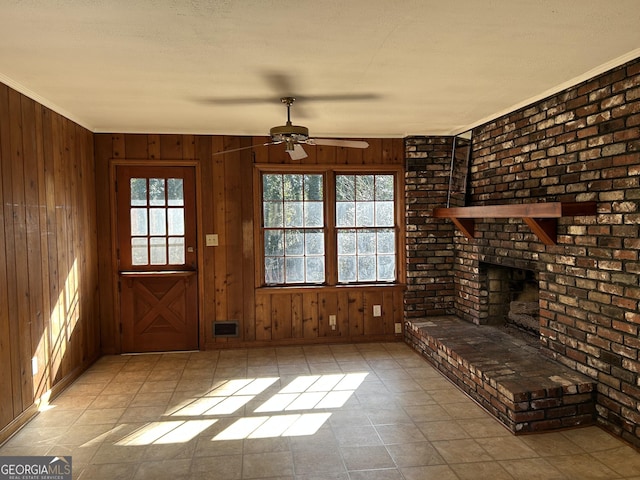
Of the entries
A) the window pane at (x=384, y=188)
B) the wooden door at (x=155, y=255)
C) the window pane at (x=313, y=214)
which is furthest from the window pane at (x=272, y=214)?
the window pane at (x=384, y=188)

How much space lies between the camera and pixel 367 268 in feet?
18.1

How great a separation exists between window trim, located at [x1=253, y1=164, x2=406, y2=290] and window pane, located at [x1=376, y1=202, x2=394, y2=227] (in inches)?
2.7

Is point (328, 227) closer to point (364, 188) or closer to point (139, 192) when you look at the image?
point (364, 188)

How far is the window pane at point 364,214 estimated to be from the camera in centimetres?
546

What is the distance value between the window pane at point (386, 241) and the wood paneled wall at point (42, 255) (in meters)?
3.13

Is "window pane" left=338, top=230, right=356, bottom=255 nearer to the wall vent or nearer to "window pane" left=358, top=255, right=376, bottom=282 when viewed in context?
"window pane" left=358, top=255, right=376, bottom=282

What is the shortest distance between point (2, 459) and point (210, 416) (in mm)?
1282

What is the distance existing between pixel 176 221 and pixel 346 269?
198cm

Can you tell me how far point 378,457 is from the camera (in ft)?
9.43

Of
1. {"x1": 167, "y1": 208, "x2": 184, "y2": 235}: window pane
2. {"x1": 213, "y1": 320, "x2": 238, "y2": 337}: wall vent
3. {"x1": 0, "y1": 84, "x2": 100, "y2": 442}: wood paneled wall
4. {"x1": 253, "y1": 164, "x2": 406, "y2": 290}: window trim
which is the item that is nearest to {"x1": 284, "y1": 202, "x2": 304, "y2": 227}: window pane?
{"x1": 253, "y1": 164, "x2": 406, "y2": 290}: window trim

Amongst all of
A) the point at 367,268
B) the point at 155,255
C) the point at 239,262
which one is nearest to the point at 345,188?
the point at 367,268

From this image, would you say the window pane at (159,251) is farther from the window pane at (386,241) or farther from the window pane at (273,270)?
the window pane at (386,241)

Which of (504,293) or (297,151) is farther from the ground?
(297,151)

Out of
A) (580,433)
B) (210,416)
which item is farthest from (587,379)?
(210,416)
